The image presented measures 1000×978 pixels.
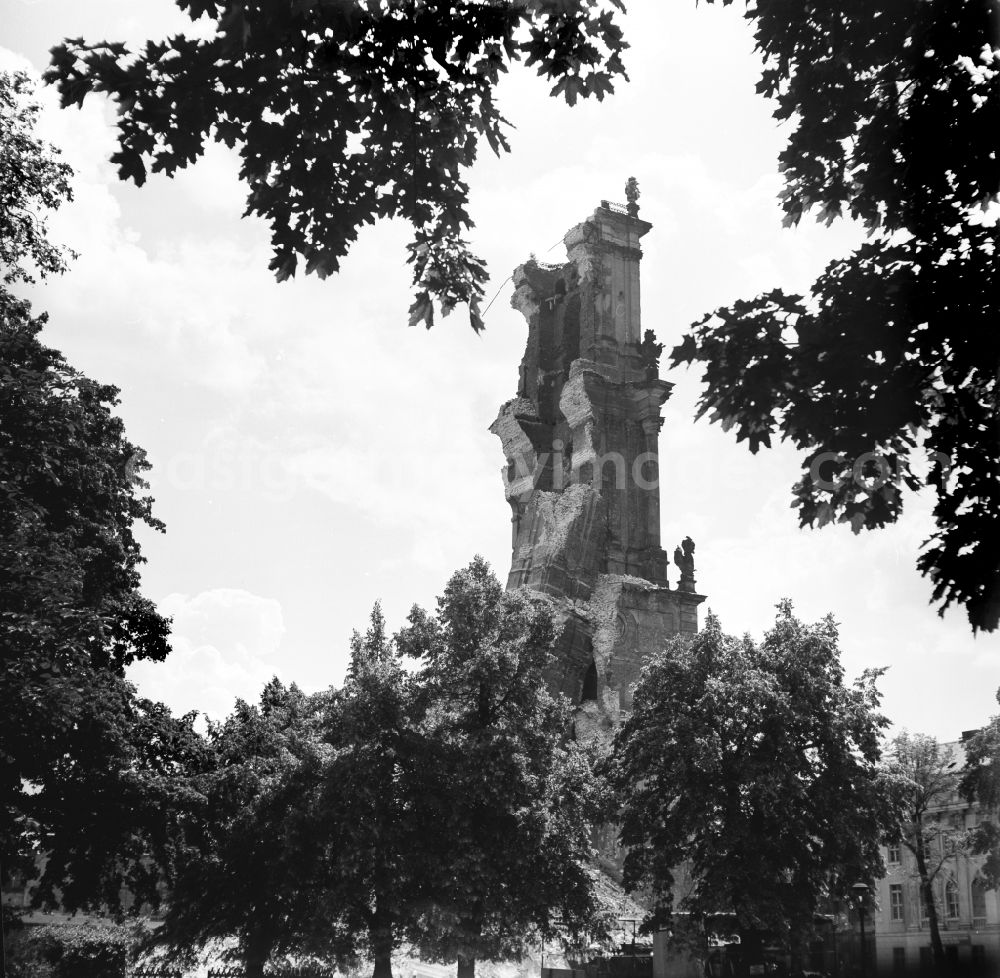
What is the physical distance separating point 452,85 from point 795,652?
2779 centimetres

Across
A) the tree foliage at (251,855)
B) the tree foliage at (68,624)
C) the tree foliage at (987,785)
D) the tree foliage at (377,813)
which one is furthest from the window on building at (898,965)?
the tree foliage at (68,624)

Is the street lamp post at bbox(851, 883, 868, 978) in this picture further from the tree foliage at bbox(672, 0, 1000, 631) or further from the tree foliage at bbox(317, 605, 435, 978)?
the tree foliage at bbox(672, 0, 1000, 631)

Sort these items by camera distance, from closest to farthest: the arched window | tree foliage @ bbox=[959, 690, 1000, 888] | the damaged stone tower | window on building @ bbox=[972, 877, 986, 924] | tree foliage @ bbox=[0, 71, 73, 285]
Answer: tree foliage @ bbox=[0, 71, 73, 285] < tree foliage @ bbox=[959, 690, 1000, 888] < the damaged stone tower < the arched window < window on building @ bbox=[972, 877, 986, 924]

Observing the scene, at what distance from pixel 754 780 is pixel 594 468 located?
24.7 meters

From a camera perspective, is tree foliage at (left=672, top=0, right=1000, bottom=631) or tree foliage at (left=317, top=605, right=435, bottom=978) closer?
tree foliage at (left=672, top=0, right=1000, bottom=631)

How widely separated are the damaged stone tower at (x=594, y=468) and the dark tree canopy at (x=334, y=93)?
3983cm

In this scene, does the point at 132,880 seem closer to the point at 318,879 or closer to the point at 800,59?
the point at 318,879

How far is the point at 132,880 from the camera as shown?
31750 millimetres

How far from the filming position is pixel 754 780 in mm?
32344

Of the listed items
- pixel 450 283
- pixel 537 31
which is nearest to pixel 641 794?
pixel 450 283

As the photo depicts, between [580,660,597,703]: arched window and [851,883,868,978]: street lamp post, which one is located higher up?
[580,660,597,703]: arched window

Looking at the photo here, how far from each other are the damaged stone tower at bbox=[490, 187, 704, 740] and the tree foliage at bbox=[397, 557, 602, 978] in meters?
15.7

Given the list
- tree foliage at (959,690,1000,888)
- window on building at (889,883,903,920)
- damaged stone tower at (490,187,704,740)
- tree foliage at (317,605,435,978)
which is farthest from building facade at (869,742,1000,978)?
tree foliage at (317,605,435,978)

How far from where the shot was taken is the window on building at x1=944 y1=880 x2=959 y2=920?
6016cm
